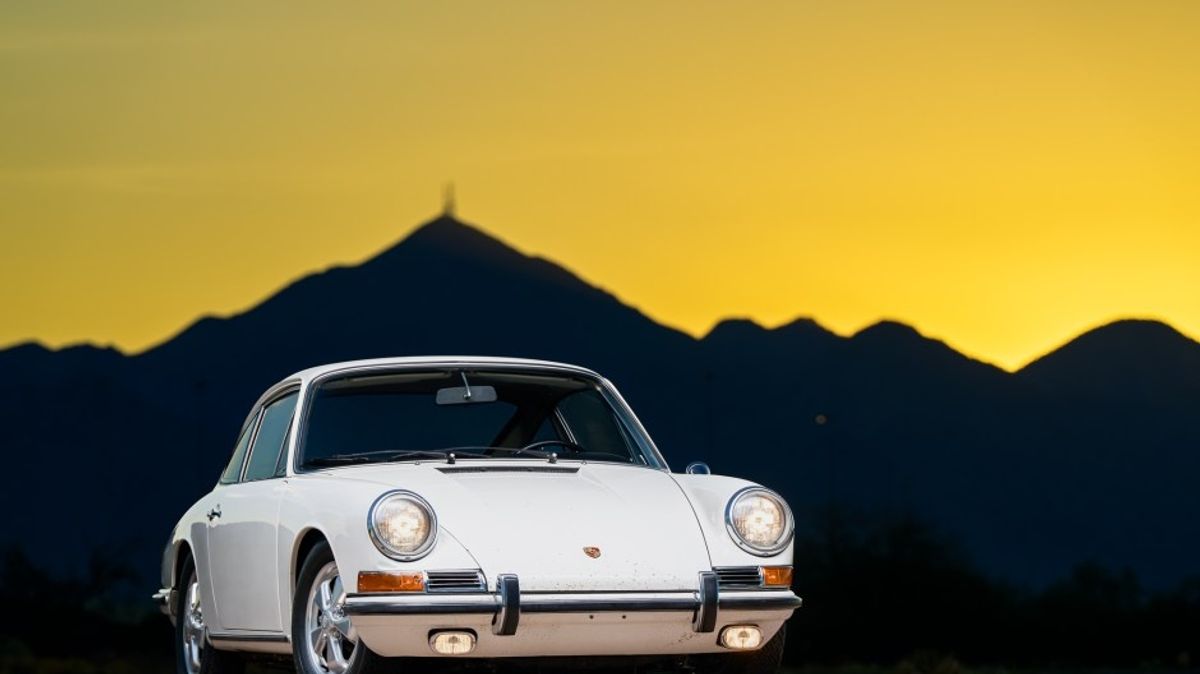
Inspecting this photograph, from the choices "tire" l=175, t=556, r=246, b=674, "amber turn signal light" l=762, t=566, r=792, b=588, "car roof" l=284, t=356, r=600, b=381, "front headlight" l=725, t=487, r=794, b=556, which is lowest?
"tire" l=175, t=556, r=246, b=674

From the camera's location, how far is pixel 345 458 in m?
11.7

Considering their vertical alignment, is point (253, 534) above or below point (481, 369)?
below

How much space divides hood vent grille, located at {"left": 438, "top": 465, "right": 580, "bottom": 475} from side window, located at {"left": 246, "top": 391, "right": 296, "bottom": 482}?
4.94 feet

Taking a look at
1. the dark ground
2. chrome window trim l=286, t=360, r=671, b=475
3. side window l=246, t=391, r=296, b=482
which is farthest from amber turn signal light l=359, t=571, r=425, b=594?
the dark ground

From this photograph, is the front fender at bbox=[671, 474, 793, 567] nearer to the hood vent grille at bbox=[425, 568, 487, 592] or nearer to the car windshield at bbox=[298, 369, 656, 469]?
the car windshield at bbox=[298, 369, 656, 469]

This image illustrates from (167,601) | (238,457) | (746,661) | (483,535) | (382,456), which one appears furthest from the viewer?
(167,601)

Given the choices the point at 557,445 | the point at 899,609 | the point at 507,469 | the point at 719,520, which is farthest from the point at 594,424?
the point at 899,609

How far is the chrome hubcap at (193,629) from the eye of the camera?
1352cm

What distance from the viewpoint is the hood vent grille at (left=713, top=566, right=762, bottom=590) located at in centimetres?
1062

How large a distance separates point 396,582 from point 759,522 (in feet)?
6.24

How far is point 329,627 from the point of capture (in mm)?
10727

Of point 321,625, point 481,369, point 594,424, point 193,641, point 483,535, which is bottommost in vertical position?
point 193,641

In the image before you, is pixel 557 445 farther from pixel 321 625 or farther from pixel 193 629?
pixel 193 629

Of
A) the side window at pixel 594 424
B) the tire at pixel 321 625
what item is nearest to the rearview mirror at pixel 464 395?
the side window at pixel 594 424
